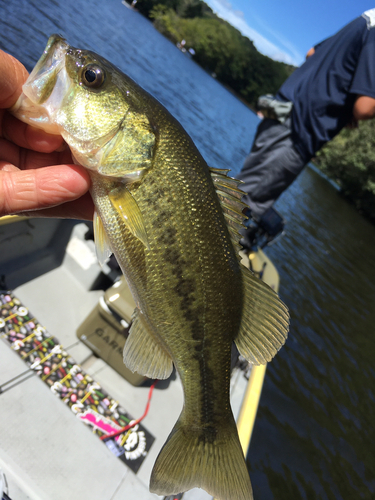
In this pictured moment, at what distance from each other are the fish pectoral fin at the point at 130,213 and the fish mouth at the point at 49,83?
0.49 metres

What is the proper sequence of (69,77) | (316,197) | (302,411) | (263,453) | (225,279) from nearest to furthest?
(69,77) < (225,279) < (263,453) < (302,411) < (316,197)

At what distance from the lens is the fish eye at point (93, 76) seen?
1564 millimetres

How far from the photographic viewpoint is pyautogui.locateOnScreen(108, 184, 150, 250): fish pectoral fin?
1.58 m

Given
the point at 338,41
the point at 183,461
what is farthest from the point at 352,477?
the point at 338,41

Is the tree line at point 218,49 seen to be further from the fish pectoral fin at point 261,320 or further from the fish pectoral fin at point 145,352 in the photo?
the fish pectoral fin at point 145,352

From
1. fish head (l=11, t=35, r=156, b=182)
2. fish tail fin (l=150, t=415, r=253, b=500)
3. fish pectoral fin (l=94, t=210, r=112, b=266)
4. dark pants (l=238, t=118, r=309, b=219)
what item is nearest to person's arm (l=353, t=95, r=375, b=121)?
dark pants (l=238, t=118, r=309, b=219)

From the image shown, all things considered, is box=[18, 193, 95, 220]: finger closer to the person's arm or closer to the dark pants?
the dark pants

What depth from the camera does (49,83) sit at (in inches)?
59.6

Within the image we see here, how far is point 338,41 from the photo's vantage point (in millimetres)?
3957

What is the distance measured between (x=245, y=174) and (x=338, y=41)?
2.04 metres

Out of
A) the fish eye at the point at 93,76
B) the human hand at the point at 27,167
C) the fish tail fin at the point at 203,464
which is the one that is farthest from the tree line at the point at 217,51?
the fish tail fin at the point at 203,464

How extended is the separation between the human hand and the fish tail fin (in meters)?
1.55

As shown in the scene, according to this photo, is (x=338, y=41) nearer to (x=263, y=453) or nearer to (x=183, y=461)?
(x=183, y=461)

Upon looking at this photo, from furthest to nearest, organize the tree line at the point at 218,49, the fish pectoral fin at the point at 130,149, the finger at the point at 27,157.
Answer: the tree line at the point at 218,49 → the finger at the point at 27,157 → the fish pectoral fin at the point at 130,149
